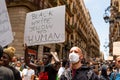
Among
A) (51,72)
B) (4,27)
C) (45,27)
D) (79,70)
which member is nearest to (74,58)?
(79,70)

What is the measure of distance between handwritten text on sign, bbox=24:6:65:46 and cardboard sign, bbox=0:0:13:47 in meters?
1.83

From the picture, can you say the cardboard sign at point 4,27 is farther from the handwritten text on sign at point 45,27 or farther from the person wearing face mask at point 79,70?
the handwritten text on sign at point 45,27

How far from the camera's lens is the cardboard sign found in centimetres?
581

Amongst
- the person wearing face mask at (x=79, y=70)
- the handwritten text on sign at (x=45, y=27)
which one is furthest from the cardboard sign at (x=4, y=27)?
the handwritten text on sign at (x=45, y=27)

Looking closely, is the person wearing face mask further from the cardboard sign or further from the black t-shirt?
the black t-shirt

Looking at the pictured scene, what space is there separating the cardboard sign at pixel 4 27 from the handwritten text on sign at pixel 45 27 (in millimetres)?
1834

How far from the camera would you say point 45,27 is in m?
8.09

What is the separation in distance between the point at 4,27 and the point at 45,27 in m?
2.21

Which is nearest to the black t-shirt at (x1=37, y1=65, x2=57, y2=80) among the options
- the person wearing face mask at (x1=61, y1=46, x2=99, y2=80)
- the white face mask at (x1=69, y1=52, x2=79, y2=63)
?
the person wearing face mask at (x1=61, y1=46, x2=99, y2=80)

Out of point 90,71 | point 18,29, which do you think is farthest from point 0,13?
point 18,29

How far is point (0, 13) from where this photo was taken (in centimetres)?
605

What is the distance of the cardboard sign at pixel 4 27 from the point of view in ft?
19.1

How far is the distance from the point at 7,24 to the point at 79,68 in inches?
74.1

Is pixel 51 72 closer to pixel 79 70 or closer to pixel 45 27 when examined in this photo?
pixel 45 27
